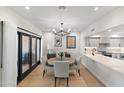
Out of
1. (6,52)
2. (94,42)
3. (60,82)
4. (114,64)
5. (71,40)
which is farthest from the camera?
(71,40)

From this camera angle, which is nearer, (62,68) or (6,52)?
(6,52)

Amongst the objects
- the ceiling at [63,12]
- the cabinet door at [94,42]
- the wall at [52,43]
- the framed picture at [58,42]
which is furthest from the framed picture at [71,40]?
the ceiling at [63,12]

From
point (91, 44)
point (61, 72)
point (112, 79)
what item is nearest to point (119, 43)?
point (91, 44)

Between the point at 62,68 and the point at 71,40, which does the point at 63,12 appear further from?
the point at 71,40

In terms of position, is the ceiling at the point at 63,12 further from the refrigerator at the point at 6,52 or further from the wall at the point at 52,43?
the wall at the point at 52,43

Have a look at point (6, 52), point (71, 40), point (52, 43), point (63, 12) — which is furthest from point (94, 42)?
point (6, 52)

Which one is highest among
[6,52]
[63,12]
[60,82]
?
[63,12]

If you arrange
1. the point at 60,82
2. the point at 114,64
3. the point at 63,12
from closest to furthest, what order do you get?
the point at 114,64, the point at 63,12, the point at 60,82

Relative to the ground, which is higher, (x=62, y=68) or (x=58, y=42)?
(x=58, y=42)

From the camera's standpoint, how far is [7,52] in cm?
281

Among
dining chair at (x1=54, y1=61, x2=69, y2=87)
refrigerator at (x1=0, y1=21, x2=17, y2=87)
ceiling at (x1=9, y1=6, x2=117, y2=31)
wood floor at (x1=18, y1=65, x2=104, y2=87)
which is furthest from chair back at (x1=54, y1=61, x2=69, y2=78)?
ceiling at (x1=9, y1=6, x2=117, y2=31)
